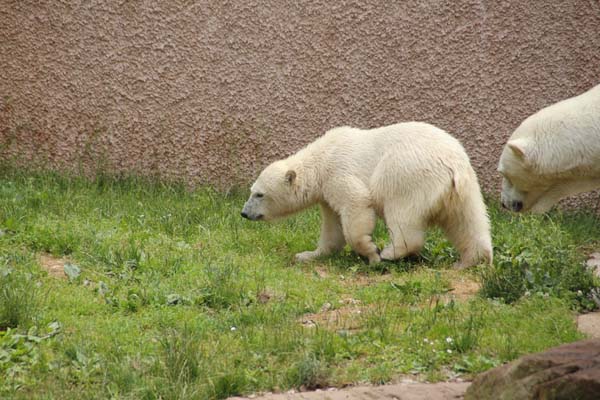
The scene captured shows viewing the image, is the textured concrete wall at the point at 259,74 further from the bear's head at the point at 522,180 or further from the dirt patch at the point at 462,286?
the dirt patch at the point at 462,286

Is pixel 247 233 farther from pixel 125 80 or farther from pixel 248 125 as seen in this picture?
pixel 125 80

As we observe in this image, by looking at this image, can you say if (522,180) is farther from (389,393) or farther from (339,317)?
(389,393)

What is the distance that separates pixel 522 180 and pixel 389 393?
2700 millimetres

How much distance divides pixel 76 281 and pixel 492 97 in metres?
4.49

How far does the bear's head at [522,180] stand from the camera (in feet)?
20.5

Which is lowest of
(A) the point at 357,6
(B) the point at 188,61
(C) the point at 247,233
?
(C) the point at 247,233

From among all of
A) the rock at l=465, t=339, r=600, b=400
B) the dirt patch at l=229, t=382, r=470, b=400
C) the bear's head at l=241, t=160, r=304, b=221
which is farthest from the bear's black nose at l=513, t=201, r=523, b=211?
the rock at l=465, t=339, r=600, b=400

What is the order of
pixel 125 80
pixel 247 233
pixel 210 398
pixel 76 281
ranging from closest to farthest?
pixel 210 398 < pixel 76 281 < pixel 247 233 < pixel 125 80

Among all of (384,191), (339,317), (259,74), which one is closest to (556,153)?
(384,191)

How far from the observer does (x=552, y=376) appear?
3.58 metres

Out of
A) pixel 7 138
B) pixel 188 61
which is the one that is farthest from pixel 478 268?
pixel 7 138

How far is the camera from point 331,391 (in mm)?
4332

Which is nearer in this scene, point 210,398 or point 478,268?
point 210,398

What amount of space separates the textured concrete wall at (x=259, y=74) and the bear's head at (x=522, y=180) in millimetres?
2303
